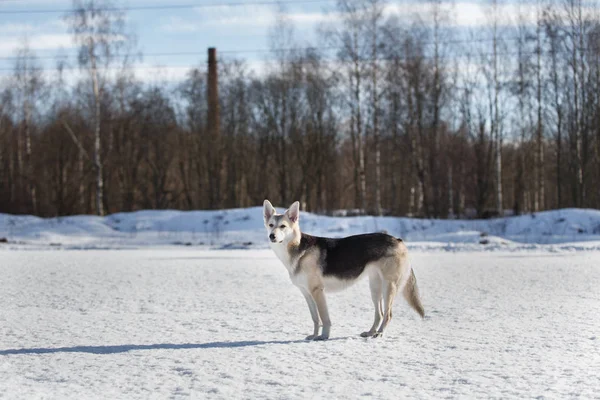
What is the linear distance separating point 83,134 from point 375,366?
38.7m

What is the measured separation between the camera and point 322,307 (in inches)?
311

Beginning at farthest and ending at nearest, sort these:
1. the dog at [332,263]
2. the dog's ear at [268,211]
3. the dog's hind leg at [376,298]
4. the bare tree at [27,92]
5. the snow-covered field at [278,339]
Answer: the bare tree at [27,92]
the dog's hind leg at [376,298]
the dog's ear at [268,211]
the dog at [332,263]
the snow-covered field at [278,339]

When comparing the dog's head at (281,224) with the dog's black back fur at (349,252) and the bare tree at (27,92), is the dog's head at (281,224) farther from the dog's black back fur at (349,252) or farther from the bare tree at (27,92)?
the bare tree at (27,92)

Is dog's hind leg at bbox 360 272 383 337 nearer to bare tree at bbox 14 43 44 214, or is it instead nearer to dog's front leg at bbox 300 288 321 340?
dog's front leg at bbox 300 288 321 340

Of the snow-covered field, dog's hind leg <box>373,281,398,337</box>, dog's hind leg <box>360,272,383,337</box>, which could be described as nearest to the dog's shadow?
the snow-covered field

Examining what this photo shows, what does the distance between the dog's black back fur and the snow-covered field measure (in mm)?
755

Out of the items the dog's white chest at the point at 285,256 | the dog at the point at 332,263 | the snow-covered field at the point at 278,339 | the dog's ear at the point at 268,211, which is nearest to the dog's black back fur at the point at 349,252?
the dog at the point at 332,263

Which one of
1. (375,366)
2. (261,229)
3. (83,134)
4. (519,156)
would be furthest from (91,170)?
(375,366)

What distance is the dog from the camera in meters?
7.82

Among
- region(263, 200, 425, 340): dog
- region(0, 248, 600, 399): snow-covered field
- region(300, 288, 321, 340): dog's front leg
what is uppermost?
→ region(263, 200, 425, 340): dog

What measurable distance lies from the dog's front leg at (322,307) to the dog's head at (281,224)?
601 millimetres

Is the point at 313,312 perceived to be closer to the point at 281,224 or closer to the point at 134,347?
the point at 281,224

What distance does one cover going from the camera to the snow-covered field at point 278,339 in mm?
5945

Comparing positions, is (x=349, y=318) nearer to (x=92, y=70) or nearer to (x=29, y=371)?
(x=29, y=371)
